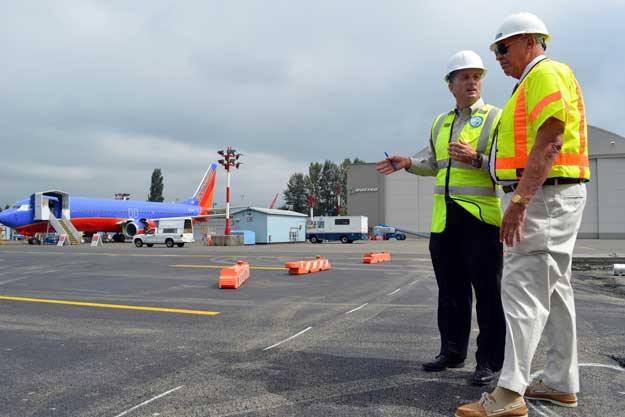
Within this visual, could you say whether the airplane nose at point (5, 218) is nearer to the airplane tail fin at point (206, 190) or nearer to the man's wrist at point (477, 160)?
the airplane tail fin at point (206, 190)

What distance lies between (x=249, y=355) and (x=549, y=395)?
6.80ft

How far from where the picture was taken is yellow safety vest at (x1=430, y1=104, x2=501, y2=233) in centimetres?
318

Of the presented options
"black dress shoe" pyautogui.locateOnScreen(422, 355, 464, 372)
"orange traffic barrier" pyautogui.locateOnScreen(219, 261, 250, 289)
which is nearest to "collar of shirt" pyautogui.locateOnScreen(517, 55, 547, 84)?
"black dress shoe" pyautogui.locateOnScreen(422, 355, 464, 372)

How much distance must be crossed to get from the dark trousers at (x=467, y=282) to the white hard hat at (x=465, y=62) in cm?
95

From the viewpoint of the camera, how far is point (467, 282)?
3.44m

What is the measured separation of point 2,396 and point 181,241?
108 feet

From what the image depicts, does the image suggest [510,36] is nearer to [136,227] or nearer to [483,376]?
[483,376]

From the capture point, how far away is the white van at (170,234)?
34.8 m

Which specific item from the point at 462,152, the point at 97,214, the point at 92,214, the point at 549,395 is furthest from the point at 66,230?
the point at 549,395

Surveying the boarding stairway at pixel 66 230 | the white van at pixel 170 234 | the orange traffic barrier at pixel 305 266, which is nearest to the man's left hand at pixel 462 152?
the orange traffic barrier at pixel 305 266

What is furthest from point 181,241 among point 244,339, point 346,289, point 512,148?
point 512,148

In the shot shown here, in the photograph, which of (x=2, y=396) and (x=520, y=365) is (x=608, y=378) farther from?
(x=2, y=396)

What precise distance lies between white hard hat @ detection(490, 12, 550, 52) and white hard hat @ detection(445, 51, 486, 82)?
23.8 inches

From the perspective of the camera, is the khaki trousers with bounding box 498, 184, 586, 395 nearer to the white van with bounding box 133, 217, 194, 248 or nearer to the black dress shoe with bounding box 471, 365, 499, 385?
the black dress shoe with bounding box 471, 365, 499, 385
